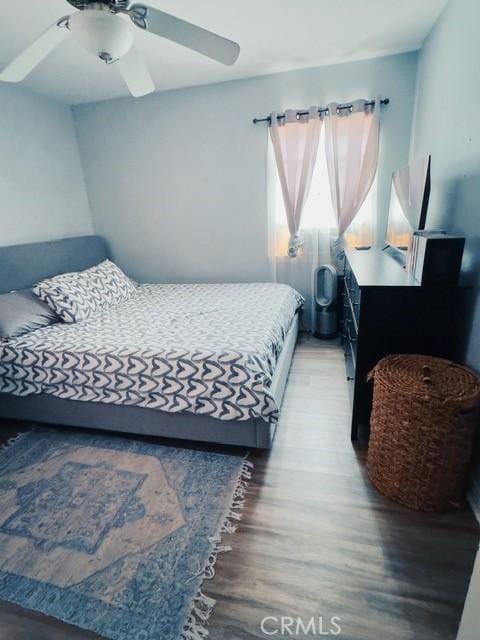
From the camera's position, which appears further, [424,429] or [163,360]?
[163,360]

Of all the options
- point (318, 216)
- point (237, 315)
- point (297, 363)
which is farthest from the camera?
point (318, 216)

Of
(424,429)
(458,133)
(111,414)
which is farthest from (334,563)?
(458,133)

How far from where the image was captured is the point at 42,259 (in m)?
2.80

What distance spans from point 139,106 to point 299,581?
3919 millimetres

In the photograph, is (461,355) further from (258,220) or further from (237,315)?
(258,220)

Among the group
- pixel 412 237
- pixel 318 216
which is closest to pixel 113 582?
pixel 412 237

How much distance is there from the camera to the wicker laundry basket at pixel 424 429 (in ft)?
4.09

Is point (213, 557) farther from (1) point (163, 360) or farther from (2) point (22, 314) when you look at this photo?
(2) point (22, 314)

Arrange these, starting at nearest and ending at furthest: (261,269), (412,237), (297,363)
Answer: (412,237)
(297,363)
(261,269)

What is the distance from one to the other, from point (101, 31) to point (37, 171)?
219 cm

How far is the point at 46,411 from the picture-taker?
2.06m

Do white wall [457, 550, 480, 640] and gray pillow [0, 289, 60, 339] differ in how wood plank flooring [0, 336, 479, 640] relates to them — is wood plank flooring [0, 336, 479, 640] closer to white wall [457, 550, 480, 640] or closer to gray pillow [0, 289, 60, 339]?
white wall [457, 550, 480, 640]

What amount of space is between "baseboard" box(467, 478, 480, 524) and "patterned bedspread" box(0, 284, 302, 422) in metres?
0.92

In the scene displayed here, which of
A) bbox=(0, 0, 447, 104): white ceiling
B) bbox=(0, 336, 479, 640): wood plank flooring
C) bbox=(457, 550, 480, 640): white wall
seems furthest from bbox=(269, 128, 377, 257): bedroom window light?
bbox=(457, 550, 480, 640): white wall
